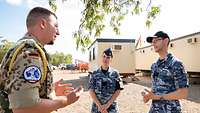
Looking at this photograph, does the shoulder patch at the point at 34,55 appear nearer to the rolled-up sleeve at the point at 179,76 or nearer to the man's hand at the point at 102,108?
the rolled-up sleeve at the point at 179,76

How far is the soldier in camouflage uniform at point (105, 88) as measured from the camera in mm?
5664

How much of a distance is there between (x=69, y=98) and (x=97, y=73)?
10.7 feet

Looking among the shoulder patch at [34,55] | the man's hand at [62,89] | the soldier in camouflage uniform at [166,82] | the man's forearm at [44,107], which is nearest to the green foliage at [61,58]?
the soldier in camouflage uniform at [166,82]

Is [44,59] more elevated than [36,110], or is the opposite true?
[44,59]

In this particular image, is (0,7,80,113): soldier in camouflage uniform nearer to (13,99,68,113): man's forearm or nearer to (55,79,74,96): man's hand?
(13,99,68,113): man's forearm

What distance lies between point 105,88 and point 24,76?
3631 millimetres

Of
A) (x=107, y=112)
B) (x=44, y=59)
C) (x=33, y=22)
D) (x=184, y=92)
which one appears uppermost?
(x=33, y=22)

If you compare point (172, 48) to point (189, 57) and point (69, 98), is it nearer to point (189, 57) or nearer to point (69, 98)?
point (189, 57)

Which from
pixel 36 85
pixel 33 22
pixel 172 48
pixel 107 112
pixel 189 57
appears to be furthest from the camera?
pixel 172 48

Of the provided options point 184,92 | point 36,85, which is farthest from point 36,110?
point 184,92

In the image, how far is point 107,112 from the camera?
220 inches

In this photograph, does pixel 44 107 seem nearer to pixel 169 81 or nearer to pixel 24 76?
pixel 24 76

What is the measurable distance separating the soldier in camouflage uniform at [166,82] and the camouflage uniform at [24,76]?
245 cm

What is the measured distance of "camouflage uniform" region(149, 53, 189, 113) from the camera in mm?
4453
